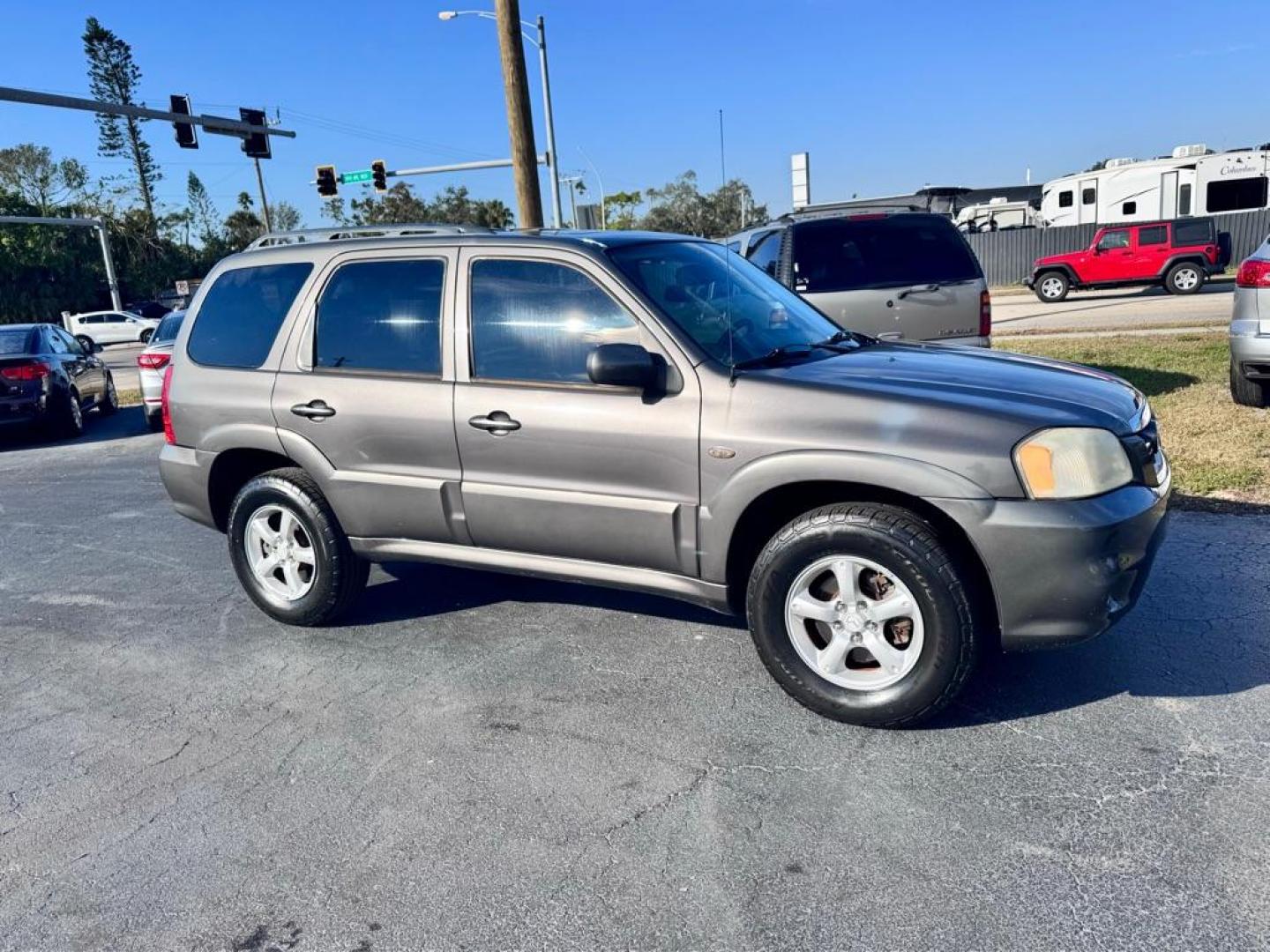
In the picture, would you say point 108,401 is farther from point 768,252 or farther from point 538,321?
point 538,321

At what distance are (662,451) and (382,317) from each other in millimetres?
1569

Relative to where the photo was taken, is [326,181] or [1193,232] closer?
[1193,232]

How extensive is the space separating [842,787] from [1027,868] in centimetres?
62

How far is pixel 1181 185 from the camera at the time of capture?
1048 inches

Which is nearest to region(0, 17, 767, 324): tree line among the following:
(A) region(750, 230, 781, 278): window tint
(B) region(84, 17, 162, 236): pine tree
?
(B) region(84, 17, 162, 236): pine tree

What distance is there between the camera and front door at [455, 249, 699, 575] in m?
3.70

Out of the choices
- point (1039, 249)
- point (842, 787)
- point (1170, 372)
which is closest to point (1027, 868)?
point (842, 787)

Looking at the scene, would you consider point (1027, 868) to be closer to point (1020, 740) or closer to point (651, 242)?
point (1020, 740)

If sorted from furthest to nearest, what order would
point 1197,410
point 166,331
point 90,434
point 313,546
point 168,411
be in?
point 166,331
point 90,434
point 1197,410
point 168,411
point 313,546

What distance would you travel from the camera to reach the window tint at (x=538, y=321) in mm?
3883

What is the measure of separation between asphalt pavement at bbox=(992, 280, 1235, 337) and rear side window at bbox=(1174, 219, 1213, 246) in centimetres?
125

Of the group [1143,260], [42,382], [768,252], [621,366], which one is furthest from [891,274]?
[1143,260]

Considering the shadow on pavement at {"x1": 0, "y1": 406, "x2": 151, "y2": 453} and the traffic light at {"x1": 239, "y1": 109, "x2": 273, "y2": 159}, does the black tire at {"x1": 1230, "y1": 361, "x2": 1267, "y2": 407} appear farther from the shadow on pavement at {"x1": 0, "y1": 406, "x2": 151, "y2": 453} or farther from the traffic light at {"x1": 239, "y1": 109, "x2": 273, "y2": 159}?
the traffic light at {"x1": 239, "y1": 109, "x2": 273, "y2": 159}

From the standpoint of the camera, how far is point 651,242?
4340 mm
